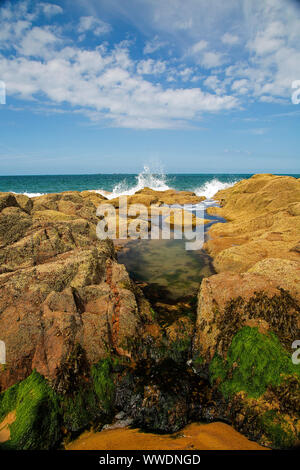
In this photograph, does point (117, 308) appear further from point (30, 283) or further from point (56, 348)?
point (30, 283)

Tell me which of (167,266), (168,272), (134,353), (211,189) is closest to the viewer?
(134,353)

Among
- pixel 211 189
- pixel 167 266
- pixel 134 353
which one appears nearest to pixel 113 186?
pixel 211 189

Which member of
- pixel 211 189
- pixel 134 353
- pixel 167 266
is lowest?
pixel 134 353

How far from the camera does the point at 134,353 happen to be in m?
4.90

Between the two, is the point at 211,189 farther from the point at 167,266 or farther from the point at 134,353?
the point at 134,353

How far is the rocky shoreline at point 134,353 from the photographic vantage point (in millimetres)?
3773

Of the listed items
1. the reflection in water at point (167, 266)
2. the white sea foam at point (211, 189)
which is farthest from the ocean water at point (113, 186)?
the reflection in water at point (167, 266)

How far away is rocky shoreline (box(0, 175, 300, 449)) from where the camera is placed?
12.4 feet

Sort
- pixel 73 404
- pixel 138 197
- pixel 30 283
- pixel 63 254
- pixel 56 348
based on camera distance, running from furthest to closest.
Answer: pixel 138 197 < pixel 63 254 < pixel 30 283 < pixel 56 348 < pixel 73 404

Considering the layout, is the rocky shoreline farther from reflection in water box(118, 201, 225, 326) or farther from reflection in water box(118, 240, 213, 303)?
reflection in water box(118, 240, 213, 303)

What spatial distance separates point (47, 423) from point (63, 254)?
4.17 metres

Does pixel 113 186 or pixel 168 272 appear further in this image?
pixel 113 186
